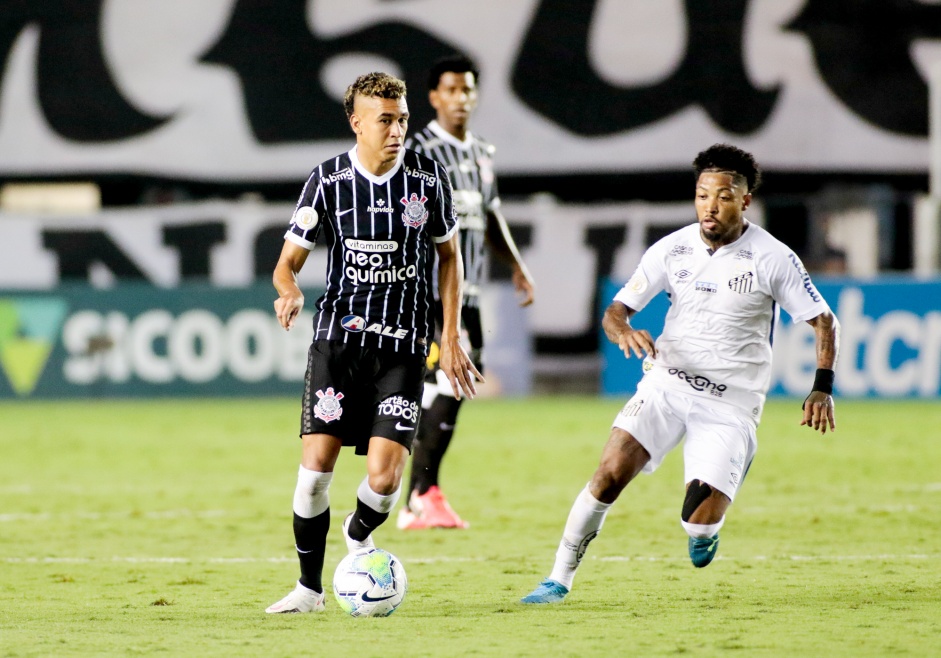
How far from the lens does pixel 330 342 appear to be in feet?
20.0

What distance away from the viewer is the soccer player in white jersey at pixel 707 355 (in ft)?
20.5

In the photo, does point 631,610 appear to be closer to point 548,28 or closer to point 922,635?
point 922,635

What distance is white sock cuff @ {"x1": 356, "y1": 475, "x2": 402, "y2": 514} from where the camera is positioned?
19.9 ft

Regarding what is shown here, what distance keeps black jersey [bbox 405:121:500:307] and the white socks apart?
285cm

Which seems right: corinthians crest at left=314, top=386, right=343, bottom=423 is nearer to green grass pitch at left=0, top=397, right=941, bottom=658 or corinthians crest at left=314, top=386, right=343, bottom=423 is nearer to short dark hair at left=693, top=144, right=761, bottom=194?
green grass pitch at left=0, top=397, right=941, bottom=658

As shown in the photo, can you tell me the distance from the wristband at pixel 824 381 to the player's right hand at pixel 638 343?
27.0 inches

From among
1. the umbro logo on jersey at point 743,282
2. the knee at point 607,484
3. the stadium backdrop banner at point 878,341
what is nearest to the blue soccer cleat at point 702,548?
the knee at point 607,484

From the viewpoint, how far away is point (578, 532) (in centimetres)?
623

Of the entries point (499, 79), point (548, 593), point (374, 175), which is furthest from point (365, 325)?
point (499, 79)

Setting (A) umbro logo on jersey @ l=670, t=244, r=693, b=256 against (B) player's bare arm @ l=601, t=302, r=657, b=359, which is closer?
(B) player's bare arm @ l=601, t=302, r=657, b=359

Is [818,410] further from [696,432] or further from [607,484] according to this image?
[607,484]

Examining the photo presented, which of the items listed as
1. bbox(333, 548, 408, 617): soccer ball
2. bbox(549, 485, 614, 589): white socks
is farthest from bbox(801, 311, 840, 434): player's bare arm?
bbox(333, 548, 408, 617): soccer ball

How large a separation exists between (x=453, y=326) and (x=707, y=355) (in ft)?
3.71

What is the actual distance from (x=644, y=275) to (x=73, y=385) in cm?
1418
